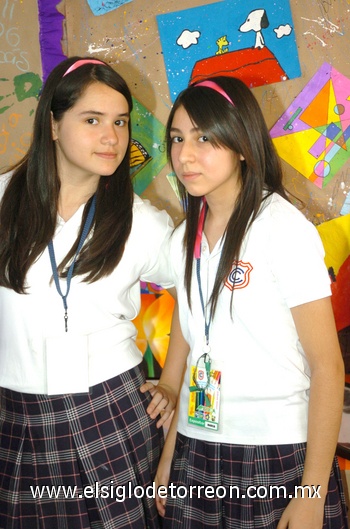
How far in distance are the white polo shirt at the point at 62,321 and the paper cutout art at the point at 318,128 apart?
120 centimetres

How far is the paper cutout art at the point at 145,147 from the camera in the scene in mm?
2496

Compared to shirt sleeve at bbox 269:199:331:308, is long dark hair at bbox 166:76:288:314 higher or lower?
higher

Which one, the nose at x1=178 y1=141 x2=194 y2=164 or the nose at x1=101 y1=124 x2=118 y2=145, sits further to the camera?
the nose at x1=101 y1=124 x2=118 y2=145

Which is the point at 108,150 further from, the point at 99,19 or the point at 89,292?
the point at 99,19

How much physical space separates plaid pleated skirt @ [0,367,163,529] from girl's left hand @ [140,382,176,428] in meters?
0.06

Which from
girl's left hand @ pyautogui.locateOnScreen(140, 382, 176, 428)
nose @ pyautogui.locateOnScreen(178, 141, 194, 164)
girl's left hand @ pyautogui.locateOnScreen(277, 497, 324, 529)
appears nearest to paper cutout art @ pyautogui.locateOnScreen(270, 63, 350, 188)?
nose @ pyautogui.locateOnScreen(178, 141, 194, 164)

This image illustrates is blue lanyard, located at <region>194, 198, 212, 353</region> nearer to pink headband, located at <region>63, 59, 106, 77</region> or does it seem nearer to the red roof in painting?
pink headband, located at <region>63, 59, 106, 77</region>

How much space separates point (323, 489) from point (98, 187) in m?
0.91

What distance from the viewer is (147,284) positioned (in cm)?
259

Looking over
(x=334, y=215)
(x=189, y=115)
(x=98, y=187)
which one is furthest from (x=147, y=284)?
(x=189, y=115)

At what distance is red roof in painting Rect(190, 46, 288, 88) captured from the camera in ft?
7.92

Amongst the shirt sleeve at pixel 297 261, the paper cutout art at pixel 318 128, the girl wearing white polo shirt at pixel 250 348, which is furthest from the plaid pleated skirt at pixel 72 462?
the paper cutout art at pixel 318 128

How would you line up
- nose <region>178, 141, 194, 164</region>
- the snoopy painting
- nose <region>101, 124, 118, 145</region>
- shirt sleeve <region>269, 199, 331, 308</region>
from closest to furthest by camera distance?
shirt sleeve <region>269, 199, 331, 308</region>
nose <region>178, 141, 194, 164</region>
nose <region>101, 124, 118, 145</region>
the snoopy painting

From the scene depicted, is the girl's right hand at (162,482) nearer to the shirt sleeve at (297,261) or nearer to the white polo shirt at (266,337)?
the white polo shirt at (266,337)
